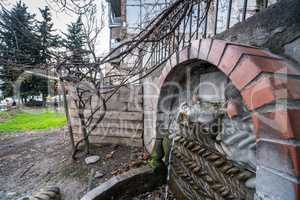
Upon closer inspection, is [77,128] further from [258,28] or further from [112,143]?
[258,28]

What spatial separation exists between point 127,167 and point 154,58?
6.29 ft

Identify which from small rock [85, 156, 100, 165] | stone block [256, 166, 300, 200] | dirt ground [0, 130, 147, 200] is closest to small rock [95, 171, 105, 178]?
dirt ground [0, 130, 147, 200]

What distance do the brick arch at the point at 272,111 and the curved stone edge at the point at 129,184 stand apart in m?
1.66

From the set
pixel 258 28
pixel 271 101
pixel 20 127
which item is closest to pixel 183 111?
Answer: pixel 258 28

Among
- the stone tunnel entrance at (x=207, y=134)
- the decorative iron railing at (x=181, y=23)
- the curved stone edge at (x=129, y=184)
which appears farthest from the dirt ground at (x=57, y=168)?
the decorative iron railing at (x=181, y=23)

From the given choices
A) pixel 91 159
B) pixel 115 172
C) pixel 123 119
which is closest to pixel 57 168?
pixel 91 159

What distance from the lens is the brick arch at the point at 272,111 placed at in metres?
0.65

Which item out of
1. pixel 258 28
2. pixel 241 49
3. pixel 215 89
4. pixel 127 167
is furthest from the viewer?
pixel 127 167

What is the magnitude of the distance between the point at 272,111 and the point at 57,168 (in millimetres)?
3727

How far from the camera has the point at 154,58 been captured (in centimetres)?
316

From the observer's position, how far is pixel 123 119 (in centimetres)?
379

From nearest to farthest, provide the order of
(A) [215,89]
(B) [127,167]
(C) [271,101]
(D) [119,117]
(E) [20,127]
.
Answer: (C) [271,101] < (A) [215,89] < (B) [127,167] < (D) [119,117] < (E) [20,127]

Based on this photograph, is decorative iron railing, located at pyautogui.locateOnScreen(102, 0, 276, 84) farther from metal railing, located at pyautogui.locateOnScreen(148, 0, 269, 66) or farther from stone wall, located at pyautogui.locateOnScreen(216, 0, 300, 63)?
stone wall, located at pyautogui.locateOnScreen(216, 0, 300, 63)

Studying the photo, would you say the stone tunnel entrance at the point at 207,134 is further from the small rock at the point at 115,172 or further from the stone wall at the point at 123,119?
the stone wall at the point at 123,119
